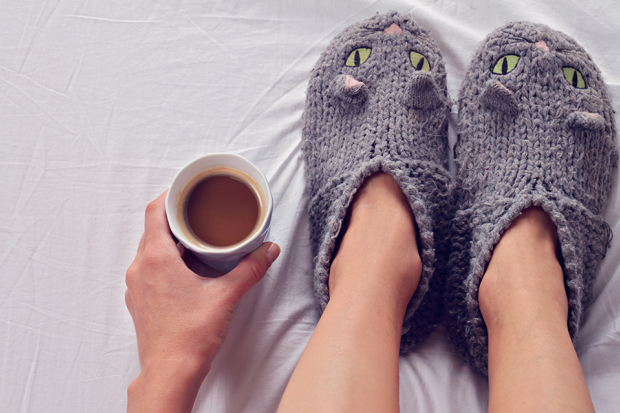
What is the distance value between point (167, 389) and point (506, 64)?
0.67 metres

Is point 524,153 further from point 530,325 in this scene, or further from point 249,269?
point 249,269

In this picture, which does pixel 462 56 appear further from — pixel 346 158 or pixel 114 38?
pixel 114 38

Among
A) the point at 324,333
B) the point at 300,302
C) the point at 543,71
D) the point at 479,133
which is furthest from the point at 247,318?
the point at 543,71

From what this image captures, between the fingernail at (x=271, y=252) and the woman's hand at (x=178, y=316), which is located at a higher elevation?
the fingernail at (x=271, y=252)

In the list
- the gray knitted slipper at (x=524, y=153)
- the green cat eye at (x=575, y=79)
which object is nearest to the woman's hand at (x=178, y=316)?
the gray knitted slipper at (x=524, y=153)

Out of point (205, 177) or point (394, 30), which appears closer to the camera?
point (205, 177)

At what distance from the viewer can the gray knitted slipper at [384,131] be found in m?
0.62

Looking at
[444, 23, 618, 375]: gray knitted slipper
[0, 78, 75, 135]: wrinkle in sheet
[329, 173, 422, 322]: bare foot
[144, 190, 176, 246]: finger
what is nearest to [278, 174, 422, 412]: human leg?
[329, 173, 422, 322]: bare foot

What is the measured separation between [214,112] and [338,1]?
285 millimetres

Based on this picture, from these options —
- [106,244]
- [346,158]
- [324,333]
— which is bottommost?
[324,333]

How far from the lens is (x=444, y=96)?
0.69 m

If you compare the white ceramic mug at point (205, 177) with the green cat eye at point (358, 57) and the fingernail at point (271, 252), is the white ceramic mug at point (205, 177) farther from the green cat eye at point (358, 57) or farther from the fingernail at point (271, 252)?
the green cat eye at point (358, 57)

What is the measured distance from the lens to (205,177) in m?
0.53

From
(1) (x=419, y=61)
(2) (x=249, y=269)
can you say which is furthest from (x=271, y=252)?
(1) (x=419, y=61)
